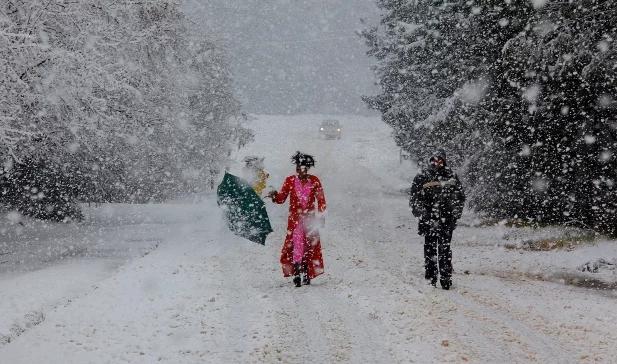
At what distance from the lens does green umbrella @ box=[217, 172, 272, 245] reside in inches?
548

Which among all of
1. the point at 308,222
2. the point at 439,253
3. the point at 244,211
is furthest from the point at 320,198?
the point at 244,211

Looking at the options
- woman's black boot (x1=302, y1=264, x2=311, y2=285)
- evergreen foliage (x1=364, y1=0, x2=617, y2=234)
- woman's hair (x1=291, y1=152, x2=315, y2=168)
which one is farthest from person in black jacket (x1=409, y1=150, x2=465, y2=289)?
evergreen foliage (x1=364, y1=0, x2=617, y2=234)

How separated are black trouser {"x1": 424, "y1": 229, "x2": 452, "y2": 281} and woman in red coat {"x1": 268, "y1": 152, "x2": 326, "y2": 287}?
1.69m

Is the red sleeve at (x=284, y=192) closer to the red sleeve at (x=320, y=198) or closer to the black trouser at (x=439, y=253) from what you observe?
the red sleeve at (x=320, y=198)

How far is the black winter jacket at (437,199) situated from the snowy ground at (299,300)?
39.9 inches

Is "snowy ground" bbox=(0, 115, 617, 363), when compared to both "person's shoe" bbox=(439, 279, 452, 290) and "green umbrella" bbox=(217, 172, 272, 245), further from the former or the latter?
"green umbrella" bbox=(217, 172, 272, 245)

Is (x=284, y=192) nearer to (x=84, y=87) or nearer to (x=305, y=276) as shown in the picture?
(x=305, y=276)

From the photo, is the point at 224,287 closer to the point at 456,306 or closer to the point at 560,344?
the point at 456,306

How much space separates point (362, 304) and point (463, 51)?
12.4 m

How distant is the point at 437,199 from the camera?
979cm

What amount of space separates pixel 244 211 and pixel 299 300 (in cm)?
541

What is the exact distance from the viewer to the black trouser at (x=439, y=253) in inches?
380

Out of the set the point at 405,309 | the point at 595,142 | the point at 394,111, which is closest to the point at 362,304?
the point at 405,309

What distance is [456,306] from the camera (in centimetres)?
848
